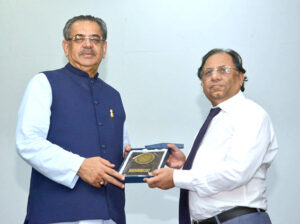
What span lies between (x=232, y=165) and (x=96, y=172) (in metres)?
0.67

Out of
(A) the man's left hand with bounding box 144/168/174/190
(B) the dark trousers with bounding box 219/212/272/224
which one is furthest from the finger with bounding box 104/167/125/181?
(B) the dark trousers with bounding box 219/212/272/224

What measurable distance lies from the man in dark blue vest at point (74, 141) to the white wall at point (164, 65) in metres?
1.06

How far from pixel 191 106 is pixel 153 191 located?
792mm

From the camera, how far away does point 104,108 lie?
219 cm

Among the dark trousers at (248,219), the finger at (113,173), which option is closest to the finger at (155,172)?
the finger at (113,173)

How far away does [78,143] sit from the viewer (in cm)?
200

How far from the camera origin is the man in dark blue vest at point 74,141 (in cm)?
189

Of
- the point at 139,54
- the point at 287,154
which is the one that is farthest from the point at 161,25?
the point at 287,154

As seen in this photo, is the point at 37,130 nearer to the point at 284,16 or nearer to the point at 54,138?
the point at 54,138

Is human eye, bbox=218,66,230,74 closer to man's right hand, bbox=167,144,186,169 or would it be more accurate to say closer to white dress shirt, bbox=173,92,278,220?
white dress shirt, bbox=173,92,278,220

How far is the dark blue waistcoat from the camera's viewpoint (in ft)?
6.32

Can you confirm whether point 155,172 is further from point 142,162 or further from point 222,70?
point 222,70

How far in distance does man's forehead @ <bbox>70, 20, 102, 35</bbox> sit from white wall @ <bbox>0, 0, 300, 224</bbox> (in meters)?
1.10

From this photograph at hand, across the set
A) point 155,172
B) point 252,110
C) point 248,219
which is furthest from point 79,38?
point 248,219
